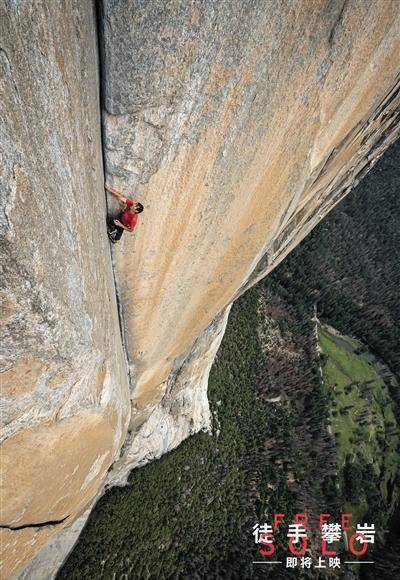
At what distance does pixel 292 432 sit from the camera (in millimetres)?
19547

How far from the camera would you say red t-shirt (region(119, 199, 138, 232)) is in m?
4.23

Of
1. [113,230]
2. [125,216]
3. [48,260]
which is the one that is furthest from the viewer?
[113,230]

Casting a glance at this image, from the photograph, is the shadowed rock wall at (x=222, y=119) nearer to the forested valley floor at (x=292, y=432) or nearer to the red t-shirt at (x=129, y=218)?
the red t-shirt at (x=129, y=218)

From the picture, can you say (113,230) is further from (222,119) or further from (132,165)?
(222,119)

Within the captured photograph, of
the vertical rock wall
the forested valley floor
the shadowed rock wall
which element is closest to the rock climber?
the shadowed rock wall

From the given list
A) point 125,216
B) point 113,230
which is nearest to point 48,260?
point 125,216

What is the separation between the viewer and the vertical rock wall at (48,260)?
7.25ft

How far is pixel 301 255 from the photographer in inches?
1184

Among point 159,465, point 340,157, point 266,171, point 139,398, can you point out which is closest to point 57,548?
point 159,465

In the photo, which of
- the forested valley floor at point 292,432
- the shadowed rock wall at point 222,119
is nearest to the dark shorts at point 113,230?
the shadowed rock wall at point 222,119

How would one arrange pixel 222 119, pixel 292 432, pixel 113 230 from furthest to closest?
pixel 292 432, pixel 113 230, pixel 222 119

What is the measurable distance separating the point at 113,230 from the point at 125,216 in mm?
417

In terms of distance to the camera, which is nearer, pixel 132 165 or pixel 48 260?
pixel 48 260

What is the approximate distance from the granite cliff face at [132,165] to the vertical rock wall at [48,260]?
0.02 metres
